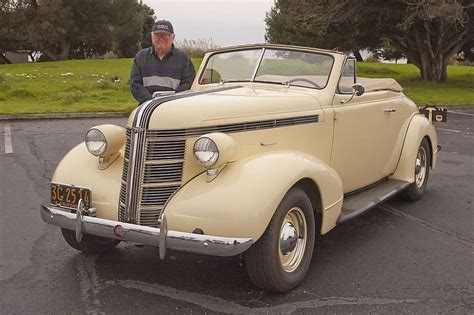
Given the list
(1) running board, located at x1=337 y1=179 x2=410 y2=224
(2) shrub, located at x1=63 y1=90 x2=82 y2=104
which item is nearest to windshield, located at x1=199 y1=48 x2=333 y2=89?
(1) running board, located at x1=337 y1=179 x2=410 y2=224

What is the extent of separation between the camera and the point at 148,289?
3916mm

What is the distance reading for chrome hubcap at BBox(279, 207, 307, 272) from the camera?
12.7ft

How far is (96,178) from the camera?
4.16 meters

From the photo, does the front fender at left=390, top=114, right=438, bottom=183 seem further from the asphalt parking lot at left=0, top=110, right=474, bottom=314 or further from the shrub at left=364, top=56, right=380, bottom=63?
the shrub at left=364, top=56, right=380, bottom=63

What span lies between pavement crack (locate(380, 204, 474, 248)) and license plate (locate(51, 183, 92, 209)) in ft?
10.9

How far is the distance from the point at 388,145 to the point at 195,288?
294 cm

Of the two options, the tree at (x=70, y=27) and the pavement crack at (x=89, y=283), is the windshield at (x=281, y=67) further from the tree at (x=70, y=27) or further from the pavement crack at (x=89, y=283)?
the tree at (x=70, y=27)

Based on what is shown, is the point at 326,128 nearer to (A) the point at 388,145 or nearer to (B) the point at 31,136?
(A) the point at 388,145

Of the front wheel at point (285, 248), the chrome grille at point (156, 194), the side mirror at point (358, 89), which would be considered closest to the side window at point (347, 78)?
the side mirror at point (358, 89)

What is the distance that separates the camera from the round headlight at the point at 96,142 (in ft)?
13.7

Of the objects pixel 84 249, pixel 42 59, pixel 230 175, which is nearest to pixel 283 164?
pixel 230 175

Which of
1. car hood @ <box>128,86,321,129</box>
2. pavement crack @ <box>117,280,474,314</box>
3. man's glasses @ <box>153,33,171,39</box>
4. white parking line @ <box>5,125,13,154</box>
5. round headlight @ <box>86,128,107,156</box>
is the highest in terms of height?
man's glasses @ <box>153,33,171,39</box>

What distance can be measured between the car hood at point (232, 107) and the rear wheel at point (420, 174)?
225 cm

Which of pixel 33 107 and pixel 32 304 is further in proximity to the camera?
pixel 33 107
